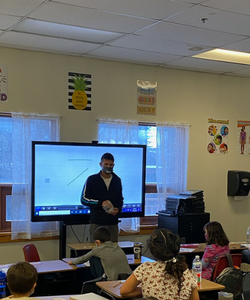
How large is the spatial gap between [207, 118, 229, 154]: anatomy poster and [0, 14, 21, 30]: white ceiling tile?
3755 mm

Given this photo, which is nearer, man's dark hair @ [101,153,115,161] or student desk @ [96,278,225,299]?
student desk @ [96,278,225,299]

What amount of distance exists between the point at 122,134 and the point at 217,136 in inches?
71.4

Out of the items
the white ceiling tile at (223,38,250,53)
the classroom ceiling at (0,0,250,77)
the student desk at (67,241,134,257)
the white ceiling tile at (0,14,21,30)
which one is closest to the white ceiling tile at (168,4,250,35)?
the classroom ceiling at (0,0,250,77)

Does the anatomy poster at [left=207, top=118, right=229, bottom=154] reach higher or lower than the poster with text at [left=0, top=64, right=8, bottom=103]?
lower

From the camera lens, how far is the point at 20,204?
19.6 ft

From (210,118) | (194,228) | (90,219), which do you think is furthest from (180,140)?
(90,219)

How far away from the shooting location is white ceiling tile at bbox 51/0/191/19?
420cm

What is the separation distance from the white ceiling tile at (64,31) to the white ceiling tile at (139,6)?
29.5 inches

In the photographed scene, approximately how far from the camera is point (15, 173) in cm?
596

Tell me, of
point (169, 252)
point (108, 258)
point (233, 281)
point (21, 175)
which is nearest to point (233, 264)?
point (233, 281)

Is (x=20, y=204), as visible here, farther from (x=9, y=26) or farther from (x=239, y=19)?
(x=239, y=19)

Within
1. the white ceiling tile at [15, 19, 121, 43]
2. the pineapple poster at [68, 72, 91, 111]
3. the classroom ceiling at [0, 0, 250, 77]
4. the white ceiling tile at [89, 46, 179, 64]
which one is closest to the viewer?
the classroom ceiling at [0, 0, 250, 77]

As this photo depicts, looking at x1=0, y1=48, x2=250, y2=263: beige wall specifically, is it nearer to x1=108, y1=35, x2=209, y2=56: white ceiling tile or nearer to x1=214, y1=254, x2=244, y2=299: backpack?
x1=108, y1=35, x2=209, y2=56: white ceiling tile

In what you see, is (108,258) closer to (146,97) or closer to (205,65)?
(146,97)
